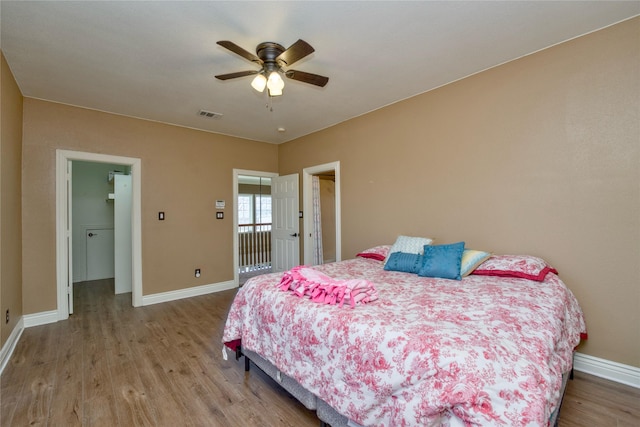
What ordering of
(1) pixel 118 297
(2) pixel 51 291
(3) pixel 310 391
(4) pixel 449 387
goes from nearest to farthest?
(4) pixel 449 387 < (3) pixel 310 391 < (2) pixel 51 291 < (1) pixel 118 297

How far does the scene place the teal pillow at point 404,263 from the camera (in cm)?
270

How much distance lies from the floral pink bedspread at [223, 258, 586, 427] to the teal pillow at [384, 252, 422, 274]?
432mm

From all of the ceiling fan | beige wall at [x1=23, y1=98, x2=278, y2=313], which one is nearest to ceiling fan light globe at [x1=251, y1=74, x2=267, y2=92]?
the ceiling fan

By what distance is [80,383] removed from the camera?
2.21m

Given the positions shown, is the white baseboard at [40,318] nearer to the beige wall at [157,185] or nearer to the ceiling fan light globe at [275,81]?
the beige wall at [157,185]

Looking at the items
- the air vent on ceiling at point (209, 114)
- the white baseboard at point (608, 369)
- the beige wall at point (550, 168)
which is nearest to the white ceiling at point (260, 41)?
the beige wall at point (550, 168)

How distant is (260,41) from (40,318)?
3.98 metres

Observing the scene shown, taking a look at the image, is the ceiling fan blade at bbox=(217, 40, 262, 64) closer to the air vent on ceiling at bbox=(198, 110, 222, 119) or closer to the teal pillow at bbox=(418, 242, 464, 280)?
the air vent on ceiling at bbox=(198, 110, 222, 119)

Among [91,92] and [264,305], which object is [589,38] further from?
[91,92]

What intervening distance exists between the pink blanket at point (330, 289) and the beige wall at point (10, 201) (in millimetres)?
2575

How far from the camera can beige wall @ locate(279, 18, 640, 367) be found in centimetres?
213

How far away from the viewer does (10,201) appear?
2795 millimetres

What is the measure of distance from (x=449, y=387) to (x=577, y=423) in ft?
4.66

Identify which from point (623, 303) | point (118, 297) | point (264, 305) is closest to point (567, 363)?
point (623, 303)
